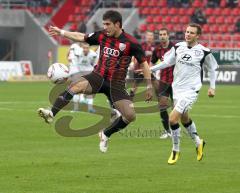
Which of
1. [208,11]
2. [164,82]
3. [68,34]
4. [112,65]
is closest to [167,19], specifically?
[208,11]

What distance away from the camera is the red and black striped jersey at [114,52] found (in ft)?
49.9

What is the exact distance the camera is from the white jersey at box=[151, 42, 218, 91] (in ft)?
50.0

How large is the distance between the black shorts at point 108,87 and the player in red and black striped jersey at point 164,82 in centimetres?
427

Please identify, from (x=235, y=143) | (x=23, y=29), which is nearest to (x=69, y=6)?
(x=23, y=29)

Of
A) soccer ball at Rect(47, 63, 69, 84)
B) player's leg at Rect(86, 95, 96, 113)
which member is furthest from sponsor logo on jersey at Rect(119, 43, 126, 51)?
player's leg at Rect(86, 95, 96, 113)

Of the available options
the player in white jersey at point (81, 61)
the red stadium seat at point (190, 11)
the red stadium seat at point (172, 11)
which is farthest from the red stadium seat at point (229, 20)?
the player in white jersey at point (81, 61)

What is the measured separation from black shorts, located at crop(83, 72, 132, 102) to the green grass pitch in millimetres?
1117

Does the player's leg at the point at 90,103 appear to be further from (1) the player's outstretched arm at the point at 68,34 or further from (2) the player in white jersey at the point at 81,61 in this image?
(1) the player's outstretched arm at the point at 68,34

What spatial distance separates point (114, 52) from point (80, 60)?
12218 millimetres

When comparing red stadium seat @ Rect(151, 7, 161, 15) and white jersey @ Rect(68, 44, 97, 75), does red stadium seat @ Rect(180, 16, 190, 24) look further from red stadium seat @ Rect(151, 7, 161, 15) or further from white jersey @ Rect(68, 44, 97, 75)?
white jersey @ Rect(68, 44, 97, 75)

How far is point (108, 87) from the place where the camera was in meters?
15.4

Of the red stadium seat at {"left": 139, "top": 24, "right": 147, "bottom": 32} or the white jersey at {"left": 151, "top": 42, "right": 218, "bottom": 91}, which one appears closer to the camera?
the white jersey at {"left": 151, "top": 42, "right": 218, "bottom": 91}

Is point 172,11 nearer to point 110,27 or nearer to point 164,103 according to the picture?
point 164,103

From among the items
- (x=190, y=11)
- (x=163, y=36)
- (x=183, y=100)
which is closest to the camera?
(x=183, y=100)
